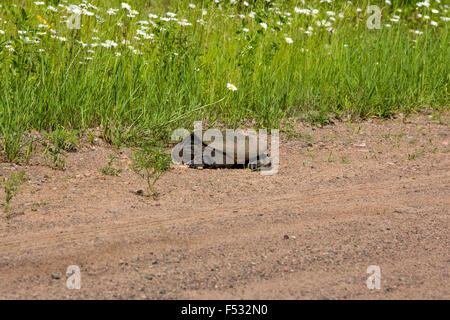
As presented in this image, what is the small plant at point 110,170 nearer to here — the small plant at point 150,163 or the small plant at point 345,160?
the small plant at point 150,163

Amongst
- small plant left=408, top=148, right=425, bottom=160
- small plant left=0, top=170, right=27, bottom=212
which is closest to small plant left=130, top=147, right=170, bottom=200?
small plant left=0, top=170, right=27, bottom=212

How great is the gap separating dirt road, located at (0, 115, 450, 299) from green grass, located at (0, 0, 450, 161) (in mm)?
434

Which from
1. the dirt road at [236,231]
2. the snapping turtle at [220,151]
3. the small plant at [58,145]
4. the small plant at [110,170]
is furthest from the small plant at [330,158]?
the small plant at [58,145]

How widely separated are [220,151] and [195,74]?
1.03 meters

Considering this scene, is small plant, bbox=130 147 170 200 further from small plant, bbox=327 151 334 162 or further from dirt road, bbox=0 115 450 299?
small plant, bbox=327 151 334 162

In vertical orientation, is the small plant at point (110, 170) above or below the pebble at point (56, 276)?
above

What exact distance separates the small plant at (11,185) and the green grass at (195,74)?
1.00ft

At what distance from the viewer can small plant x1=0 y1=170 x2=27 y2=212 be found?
10.5 ft

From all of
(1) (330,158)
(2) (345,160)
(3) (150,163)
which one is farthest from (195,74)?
(2) (345,160)

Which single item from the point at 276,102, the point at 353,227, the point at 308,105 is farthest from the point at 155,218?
the point at 308,105

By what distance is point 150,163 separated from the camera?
3920mm

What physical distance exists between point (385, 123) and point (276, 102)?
110cm

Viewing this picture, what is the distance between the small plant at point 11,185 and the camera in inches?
126

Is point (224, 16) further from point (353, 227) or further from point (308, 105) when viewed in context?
point (353, 227)
